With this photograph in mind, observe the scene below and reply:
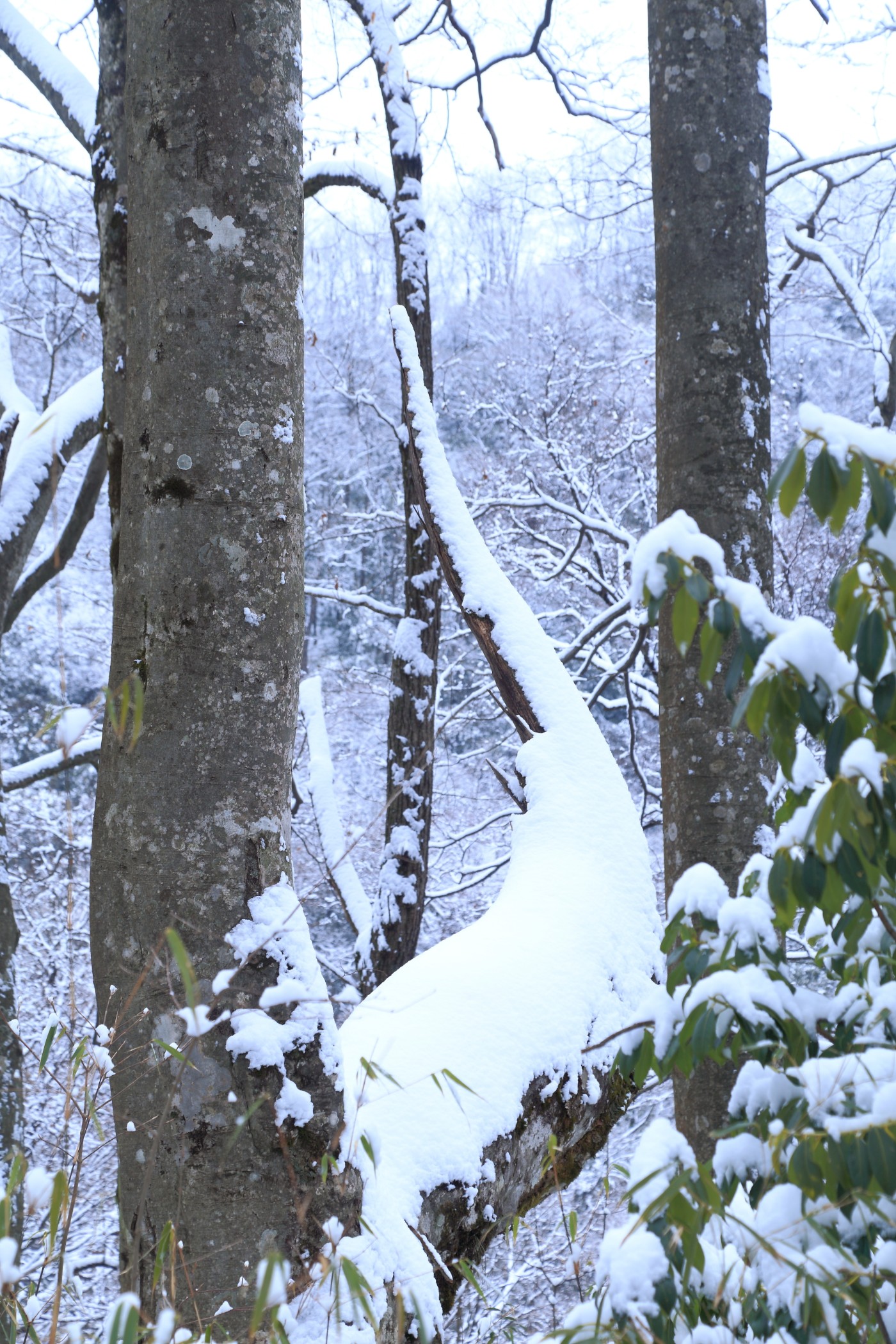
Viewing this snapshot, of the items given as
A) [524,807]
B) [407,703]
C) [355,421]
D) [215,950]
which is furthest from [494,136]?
[355,421]

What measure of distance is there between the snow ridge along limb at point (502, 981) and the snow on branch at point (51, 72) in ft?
10.5

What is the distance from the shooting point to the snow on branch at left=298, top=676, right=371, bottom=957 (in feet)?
19.2

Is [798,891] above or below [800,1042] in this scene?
above

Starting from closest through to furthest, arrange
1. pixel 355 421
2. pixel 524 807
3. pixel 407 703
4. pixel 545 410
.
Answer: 1. pixel 524 807
2. pixel 407 703
3. pixel 545 410
4. pixel 355 421

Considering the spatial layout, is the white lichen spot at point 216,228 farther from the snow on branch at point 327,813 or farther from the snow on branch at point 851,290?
the snow on branch at point 851,290

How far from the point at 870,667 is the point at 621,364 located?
10.7 meters

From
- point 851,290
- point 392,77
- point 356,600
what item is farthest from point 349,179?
point 851,290

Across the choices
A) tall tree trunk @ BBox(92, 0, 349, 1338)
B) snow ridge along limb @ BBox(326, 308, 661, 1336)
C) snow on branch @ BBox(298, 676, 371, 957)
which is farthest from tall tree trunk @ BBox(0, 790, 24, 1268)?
tall tree trunk @ BBox(92, 0, 349, 1338)

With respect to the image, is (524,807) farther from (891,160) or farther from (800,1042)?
(891,160)

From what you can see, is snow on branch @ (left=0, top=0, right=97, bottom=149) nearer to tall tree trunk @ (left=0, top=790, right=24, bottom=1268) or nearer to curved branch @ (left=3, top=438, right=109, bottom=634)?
curved branch @ (left=3, top=438, right=109, bottom=634)

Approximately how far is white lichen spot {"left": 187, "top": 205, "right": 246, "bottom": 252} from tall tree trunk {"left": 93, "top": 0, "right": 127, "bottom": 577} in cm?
24

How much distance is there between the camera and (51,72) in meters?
5.22

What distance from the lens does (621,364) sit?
10773 millimetres

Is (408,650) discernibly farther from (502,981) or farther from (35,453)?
(502,981)
